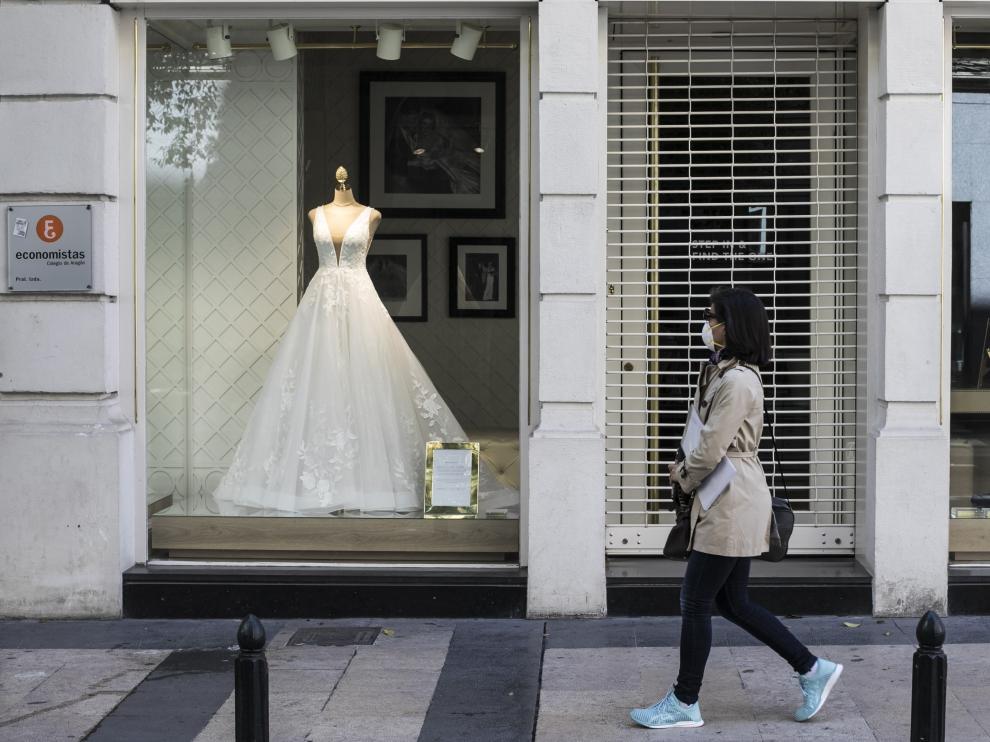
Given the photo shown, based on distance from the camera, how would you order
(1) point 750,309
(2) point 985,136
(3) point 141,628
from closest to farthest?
1. (1) point 750,309
2. (3) point 141,628
3. (2) point 985,136

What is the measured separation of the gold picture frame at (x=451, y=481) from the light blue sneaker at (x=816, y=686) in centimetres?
300

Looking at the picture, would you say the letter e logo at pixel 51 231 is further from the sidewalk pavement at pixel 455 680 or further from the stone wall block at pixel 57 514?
the sidewalk pavement at pixel 455 680

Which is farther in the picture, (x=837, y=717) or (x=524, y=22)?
(x=524, y=22)

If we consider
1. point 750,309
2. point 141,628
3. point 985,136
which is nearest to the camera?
point 750,309

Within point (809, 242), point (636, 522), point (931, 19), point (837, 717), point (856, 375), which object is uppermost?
point (931, 19)

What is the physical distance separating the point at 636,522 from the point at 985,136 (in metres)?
3.31

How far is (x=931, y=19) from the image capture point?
8008 millimetres

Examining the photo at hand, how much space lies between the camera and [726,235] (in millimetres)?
8617

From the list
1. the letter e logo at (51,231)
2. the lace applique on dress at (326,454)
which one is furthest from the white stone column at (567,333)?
the letter e logo at (51,231)

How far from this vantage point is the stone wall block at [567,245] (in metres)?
8.04

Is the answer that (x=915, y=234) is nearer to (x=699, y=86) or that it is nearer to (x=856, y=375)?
(x=856, y=375)

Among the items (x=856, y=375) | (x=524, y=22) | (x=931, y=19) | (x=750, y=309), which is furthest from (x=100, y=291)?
(x=931, y=19)

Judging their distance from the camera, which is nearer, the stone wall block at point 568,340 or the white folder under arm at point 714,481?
the white folder under arm at point 714,481

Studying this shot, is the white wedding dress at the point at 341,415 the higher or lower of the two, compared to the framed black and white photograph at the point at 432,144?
lower
